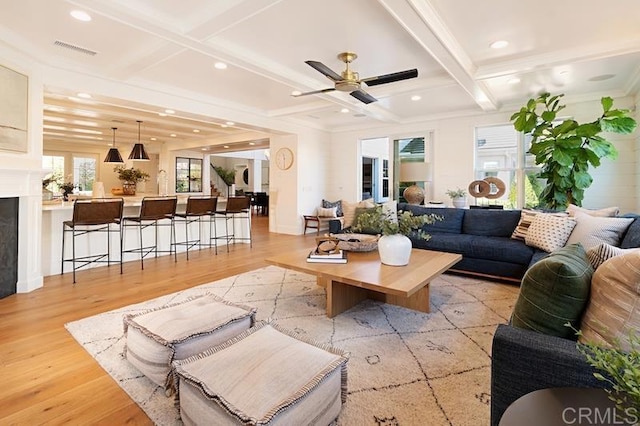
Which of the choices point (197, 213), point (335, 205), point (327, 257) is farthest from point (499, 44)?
point (335, 205)

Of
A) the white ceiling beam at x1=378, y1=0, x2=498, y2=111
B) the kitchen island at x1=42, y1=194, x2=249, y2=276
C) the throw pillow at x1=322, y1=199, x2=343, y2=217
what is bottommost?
the kitchen island at x1=42, y1=194, x2=249, y2=276

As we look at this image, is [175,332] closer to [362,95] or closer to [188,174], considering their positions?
[362,95]

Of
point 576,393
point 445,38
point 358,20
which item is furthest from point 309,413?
point 445,38

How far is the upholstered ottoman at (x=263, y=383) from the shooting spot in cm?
128

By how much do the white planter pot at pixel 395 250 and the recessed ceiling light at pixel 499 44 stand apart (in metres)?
2.44

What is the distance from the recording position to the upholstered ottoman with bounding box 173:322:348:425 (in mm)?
1283

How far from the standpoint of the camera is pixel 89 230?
4.31 meters

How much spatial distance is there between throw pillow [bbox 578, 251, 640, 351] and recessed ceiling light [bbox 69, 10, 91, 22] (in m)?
3.98

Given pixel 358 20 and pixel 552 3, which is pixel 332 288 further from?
pixel 552 3

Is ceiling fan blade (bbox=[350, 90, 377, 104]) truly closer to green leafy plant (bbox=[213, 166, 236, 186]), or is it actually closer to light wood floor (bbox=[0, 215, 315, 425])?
light wood floor (bbox=[0, 215, 315, 425])

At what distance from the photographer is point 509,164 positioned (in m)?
6.26

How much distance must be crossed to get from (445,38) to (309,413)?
3.40 meters

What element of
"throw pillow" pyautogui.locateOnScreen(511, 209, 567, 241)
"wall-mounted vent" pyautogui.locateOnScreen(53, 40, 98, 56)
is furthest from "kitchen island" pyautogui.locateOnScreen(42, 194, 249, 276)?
"throw pillow" pyautogui.locateOnScreen(511, 209, 567, 241)

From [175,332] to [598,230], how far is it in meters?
3.55
